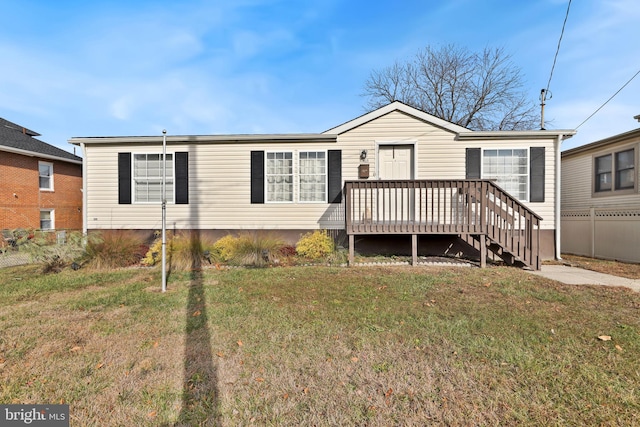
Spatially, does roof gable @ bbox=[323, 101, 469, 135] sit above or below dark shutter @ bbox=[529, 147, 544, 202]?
above

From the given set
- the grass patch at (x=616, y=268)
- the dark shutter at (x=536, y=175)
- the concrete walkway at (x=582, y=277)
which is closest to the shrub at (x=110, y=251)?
the concrete walkway at (x=582, y=277)

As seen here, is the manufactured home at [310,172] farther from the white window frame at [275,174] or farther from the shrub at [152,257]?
the shrub at [152,257]

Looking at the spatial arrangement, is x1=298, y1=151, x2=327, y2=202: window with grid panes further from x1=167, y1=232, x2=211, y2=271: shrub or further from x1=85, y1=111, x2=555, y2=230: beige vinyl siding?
x1=167, y1=232, x2=211, y2=271: shrub

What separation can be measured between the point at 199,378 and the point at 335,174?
6.75m

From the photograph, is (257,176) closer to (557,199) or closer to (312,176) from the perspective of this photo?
(312,176)

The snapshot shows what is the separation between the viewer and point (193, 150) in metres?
8.80

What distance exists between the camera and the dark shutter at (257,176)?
8.67 metres

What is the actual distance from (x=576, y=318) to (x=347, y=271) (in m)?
3.70

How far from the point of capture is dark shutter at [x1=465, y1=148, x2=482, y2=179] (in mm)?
8344

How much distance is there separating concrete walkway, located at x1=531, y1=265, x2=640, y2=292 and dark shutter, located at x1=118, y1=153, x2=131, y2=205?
10.7 meters

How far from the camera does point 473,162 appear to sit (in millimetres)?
8359

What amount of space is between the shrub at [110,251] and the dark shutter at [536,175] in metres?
10.5

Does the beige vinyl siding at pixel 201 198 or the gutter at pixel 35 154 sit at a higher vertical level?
the gutter at pixel 35 154

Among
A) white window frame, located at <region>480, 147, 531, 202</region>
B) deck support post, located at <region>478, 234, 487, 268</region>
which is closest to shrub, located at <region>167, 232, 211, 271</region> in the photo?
deck support post, located at <region>478, 234, 487, 268</region>
